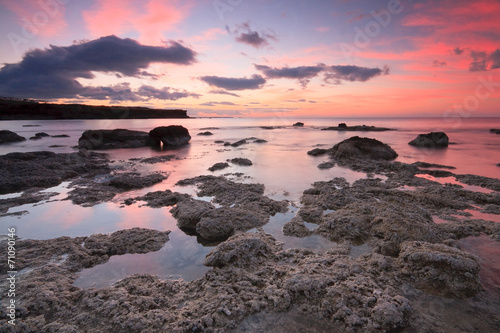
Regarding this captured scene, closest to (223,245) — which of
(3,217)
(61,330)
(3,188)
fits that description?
(61,330)

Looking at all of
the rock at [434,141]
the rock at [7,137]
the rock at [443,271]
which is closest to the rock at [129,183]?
the rock at [443,271]

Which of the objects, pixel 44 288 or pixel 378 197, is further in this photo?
pixel 378 197

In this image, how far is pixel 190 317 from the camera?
2.79m

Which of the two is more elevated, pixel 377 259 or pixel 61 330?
pixel 377 259

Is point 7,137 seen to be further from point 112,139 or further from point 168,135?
point 168,135

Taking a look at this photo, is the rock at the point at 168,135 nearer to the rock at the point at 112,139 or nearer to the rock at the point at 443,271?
the rock at the point at 112,139

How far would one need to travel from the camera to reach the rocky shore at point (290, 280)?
8.98ft

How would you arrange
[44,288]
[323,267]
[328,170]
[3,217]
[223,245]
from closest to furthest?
1. [44,288]
2. [323,267]
3. [223,245]
4. [3,217]
5. [328,170]

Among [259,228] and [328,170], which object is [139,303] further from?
[328,170]

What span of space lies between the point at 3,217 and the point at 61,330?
17.2 ft

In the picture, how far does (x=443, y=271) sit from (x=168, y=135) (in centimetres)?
2374

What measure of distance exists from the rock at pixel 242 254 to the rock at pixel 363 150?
1175 centimetres

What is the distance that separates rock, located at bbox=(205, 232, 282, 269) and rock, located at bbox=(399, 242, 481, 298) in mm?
A: 2135

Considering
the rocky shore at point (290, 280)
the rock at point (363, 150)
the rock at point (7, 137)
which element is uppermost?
the rock at point (363, 150)
